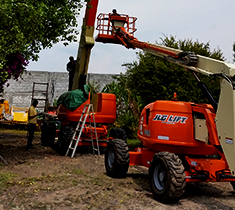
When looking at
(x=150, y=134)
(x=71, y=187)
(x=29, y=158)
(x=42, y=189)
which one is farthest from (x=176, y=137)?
(x=29, y=158)

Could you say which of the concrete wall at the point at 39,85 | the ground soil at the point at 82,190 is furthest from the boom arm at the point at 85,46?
the concrete wall at the point at 39,85

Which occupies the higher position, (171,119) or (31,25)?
(31,25)

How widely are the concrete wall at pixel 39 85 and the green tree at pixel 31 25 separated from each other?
14.6 meters

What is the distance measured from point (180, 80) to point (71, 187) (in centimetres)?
754

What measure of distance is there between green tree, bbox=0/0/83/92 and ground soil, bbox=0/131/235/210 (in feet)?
8.26

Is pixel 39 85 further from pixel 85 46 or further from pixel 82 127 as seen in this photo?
pixel 82 127

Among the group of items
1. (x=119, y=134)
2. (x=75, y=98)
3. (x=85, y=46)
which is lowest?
(x=119, y=134)

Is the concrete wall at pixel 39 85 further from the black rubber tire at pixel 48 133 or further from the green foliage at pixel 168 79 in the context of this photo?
the black rubber tire at pixel 48 133

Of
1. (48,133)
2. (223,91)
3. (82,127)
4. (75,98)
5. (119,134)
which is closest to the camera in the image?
(223,91)

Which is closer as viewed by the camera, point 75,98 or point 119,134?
point 75,98

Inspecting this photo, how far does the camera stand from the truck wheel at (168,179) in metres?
5.79

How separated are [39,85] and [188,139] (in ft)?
66.2

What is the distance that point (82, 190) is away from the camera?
655 centimetres

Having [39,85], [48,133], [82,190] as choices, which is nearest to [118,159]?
[82,190]
